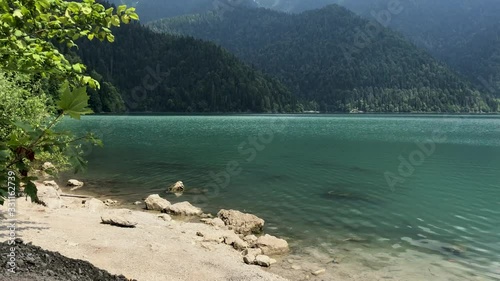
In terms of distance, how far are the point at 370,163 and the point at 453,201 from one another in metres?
21.9

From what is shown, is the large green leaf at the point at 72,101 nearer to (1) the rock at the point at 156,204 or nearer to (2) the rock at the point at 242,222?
(2) the rock at the point at 242,222

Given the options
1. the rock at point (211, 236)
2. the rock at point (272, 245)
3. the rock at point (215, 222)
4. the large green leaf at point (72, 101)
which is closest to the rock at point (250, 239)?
the rock at point (272, 245)

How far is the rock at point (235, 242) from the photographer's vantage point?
59.8 feet

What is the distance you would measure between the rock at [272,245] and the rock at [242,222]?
253cm

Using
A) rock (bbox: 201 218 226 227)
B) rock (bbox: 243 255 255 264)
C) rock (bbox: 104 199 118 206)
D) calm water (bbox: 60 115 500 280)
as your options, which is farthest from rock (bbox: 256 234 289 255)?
rock (bbox: 104 199 118 206)

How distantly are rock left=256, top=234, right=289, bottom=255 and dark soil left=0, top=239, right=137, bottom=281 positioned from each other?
1139 cm

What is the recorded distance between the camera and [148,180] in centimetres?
3644

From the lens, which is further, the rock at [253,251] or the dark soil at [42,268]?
the rock at [253,251]

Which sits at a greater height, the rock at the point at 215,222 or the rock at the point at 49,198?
the rock at the point at 49,198

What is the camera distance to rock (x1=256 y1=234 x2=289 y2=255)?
699 inches

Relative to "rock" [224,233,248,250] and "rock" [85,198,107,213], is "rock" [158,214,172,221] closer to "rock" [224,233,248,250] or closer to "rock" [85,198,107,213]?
"rock" [85,198,107,213]

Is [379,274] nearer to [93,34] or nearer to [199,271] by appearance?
[199,271]

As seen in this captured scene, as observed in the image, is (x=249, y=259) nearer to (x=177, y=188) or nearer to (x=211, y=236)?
(x=211, y=236)

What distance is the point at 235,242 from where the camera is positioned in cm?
1841
